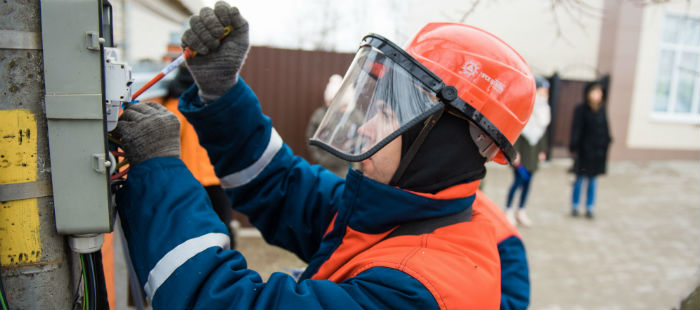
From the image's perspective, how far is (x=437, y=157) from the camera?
1499 mm

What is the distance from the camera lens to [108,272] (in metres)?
2.13

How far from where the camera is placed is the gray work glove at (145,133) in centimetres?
121

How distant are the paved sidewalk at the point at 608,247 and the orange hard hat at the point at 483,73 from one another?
4.01ft

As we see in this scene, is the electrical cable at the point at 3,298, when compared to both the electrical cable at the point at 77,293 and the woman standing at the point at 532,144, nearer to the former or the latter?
the electrical cable at the point at 77,293

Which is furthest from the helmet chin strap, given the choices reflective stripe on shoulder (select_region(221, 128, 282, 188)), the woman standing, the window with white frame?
the window with white frame

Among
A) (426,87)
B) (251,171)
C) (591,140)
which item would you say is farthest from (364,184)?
(591,140)

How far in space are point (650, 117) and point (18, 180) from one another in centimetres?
1342

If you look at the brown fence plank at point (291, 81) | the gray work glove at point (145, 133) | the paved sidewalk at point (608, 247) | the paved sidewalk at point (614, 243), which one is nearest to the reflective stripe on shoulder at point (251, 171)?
the gray work glove at point (145, 133)

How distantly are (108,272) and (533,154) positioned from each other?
5.47 meters

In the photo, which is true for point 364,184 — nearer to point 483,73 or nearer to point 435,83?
point 435,83

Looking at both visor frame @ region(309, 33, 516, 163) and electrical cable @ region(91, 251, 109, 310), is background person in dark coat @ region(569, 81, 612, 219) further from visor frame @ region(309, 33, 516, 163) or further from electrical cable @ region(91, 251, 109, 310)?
electrical cable @ region(91, 251, 109, 310)

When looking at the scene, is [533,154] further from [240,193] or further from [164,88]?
[240,193]

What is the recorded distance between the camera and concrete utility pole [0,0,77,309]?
95 centimetres

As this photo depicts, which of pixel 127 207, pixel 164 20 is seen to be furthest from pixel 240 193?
pixel 164 20
